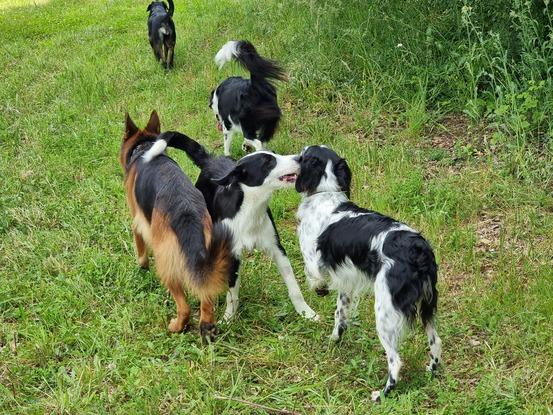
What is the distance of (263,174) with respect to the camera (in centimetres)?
414

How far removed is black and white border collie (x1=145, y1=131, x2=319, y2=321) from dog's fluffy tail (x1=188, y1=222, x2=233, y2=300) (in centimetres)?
43

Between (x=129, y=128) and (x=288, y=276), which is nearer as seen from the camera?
(x=288, y=276)

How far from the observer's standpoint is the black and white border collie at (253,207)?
4133 millimetres

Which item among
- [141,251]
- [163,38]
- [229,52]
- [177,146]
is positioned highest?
[229,52]

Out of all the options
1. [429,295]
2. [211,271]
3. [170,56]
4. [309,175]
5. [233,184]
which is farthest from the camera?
[170,56]

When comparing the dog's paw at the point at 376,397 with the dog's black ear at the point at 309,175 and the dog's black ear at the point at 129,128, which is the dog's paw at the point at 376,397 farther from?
the dog's black ear at the point at 129,128

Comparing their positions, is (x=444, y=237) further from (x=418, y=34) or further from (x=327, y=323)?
(x=418, y=34)

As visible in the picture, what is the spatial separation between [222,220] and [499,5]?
3.94m

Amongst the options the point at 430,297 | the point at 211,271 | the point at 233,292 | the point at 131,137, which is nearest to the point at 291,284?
the point at 233,292

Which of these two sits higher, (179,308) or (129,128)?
(129,128)

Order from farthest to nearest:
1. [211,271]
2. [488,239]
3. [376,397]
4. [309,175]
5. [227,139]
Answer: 1. [227,139]
2. [488,239]
3. [309,175]
4. [211,271]
5. [376,397]

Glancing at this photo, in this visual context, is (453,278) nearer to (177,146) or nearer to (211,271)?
(211,271)

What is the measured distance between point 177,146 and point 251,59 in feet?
5.04

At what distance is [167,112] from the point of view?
7.94 meters
